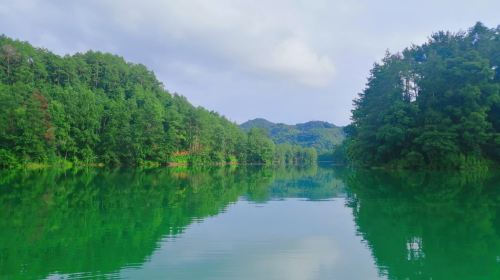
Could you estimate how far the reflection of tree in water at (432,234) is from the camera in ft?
24.0

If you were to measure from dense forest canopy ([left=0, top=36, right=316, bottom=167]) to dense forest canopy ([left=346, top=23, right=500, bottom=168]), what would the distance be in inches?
1349

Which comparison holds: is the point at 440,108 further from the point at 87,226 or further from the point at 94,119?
the point at 94,119

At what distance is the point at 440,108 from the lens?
41406 mm

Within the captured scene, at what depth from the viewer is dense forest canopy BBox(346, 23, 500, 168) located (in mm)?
38406

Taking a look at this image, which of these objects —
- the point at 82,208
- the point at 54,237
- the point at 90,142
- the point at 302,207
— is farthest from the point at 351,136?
the point at 54,237

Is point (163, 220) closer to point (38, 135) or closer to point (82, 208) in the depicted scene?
point (82, 208)

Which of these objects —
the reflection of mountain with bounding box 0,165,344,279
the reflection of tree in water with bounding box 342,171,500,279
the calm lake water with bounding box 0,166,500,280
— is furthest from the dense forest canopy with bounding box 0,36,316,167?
the reflection of tree in water with bounding box 342,171,500,279

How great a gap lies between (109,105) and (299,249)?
6388 cm

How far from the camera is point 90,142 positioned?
190ft

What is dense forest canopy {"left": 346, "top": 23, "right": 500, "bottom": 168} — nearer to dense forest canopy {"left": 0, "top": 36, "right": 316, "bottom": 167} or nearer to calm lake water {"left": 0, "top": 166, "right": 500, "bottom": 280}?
calm lake water {"left": 0, "top": 166, "right": 500, "bottom": 280}

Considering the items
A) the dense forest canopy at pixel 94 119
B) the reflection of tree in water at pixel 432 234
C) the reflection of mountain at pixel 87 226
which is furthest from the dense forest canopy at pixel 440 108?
the dense forest canopy at pixel 94 119

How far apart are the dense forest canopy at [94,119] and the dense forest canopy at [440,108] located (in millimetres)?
34260

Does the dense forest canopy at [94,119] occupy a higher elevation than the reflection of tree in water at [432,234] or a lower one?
higher

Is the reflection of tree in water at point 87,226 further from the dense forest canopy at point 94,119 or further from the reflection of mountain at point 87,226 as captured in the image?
the dense forest canopy at point 94,119
